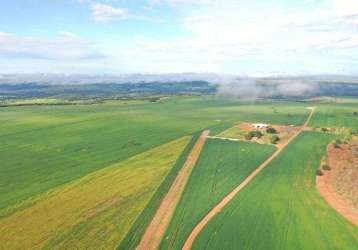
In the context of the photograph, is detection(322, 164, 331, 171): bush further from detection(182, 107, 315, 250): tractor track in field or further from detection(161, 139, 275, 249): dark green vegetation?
detection(161, 139, 275, 249): dark green vegetation

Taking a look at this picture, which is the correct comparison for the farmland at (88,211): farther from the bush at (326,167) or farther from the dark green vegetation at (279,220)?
the bush at (326,167)

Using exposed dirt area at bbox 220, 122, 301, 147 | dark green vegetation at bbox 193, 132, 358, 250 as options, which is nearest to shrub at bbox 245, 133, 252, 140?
exposed dirt area at bbox 220, 122, 301, 147

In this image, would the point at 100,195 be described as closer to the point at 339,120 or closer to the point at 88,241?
the point at 88,241

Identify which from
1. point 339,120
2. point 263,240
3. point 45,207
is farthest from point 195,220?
point 339,120

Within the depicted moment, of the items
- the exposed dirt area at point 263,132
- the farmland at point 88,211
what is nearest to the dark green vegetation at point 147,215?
the farmland at point 88,211

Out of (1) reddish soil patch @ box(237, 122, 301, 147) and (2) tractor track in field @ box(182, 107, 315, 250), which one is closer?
(2) tractor track in field @ box(182, 107, 315, 250)

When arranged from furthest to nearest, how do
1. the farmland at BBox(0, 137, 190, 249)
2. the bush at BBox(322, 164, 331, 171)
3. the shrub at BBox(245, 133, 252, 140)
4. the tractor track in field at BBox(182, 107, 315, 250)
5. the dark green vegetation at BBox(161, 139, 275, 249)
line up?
the shrub at BBox(245, 133, 252, 140), the bush at BBox(322, 164, 331, 171), the dark green vegetation at BBox(161, 139, 275, 249), the tractor track in field at BBox(182, 107, 315, 250), the farmland at BBox(0, 137, 190, 249)

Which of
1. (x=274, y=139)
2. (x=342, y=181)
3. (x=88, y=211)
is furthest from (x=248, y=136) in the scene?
(x=88, y=211)

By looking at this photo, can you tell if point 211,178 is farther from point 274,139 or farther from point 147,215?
point 274,139
